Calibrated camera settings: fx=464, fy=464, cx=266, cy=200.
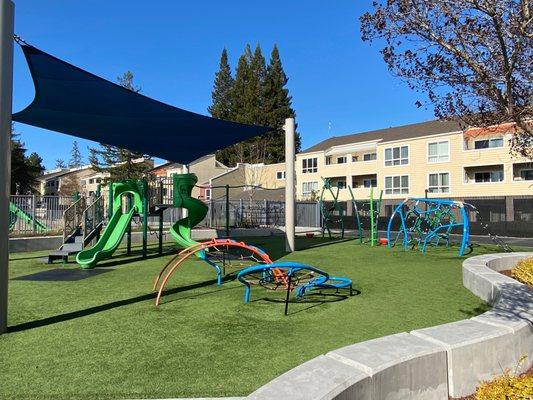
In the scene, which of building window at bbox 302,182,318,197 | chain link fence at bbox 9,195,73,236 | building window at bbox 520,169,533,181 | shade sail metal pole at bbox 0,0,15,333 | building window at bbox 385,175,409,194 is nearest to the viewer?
shade sail metal pole at bbox 0,0,15,333

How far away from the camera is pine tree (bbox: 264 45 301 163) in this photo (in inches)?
2586

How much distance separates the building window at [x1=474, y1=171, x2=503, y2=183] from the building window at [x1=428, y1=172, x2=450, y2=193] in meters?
2.43

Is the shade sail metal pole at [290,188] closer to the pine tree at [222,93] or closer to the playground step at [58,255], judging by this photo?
the playground step at [58,255]

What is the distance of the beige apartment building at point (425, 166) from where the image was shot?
37688 mm

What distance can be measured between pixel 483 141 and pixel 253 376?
138ft

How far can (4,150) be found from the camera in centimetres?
513

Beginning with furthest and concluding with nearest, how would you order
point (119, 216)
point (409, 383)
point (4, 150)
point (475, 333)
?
point (119, 216) < point (4, 150) < point (475, 333) < point (409, 383)

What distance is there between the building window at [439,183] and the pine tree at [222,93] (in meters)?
36.7

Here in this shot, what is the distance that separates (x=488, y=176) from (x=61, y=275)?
38.6 m

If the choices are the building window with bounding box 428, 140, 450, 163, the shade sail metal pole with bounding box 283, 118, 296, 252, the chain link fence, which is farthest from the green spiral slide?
the building window with bounding box 428, 140, 450, 163

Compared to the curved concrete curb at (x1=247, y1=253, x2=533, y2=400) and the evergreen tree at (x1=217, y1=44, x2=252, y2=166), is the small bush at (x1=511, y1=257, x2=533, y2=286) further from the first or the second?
the evergreen tree at (x1=217, y1=44, x2=252, y2=166)

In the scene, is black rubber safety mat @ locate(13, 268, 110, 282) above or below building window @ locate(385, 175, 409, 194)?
below

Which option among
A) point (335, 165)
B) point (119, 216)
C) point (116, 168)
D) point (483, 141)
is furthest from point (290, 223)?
point (116, 168)

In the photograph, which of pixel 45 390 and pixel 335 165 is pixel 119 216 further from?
pixel 335 165
